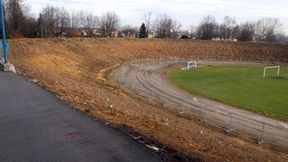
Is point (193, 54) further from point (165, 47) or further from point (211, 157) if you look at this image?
point (211, 157)

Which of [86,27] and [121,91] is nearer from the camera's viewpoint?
[121,91]

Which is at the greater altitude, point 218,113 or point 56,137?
point 56,137

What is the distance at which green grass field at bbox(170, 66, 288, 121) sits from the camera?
31013mm

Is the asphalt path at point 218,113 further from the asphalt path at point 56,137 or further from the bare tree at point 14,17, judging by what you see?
the bare tree at point 14,17

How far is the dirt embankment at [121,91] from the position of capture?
1154 centimetres

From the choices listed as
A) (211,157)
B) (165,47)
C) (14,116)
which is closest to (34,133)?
(14,116)

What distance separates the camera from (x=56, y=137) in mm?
9852

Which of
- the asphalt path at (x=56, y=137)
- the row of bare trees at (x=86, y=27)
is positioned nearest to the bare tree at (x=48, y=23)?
the row of bare trees at (x=86, y=27)

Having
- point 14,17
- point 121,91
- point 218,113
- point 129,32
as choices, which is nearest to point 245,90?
point 218,113

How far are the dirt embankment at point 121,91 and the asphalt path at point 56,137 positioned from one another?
101 cm

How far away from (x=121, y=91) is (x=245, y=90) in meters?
18.5

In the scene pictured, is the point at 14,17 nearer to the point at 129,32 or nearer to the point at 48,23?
the point at 48,23

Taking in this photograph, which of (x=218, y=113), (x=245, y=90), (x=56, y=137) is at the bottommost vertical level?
(x=218, y=113)

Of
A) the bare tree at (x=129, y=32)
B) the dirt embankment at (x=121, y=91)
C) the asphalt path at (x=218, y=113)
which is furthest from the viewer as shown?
the bare tree at (x=129, y=32)
